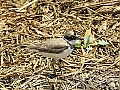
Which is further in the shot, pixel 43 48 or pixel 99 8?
pixel 99 8

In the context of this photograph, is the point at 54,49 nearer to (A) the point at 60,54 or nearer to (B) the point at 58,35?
(A) the point at 60,54

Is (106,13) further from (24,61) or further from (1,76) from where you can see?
(1,76)

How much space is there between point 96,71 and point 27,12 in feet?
6.79

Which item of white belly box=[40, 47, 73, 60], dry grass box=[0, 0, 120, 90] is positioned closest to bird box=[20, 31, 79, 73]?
white belly box=[40, 47, 73, 60]

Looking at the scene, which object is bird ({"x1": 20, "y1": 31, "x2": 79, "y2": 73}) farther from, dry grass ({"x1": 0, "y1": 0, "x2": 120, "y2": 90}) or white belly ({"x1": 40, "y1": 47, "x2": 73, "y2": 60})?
dry grass ({"x1": 0, "y1": 0, "x2": 120, "y2": 90})

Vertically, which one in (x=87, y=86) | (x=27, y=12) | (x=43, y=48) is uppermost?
(x=27, y=12)

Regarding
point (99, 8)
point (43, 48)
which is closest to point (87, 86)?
point (43, 48)

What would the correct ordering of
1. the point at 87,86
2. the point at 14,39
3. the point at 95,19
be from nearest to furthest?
the point at 87,86
the point at 14,39
the point at 95,19

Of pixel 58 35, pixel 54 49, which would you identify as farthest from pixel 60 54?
pixel 58 35

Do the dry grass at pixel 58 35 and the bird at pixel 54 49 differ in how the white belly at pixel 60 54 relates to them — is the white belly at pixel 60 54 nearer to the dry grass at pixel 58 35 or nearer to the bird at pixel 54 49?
the bird at pixel 54 49

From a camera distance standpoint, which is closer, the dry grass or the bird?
the dry grass

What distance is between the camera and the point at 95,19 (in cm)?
684

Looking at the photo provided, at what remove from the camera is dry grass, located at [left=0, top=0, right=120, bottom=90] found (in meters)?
5.47

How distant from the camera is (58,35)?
649 cm
